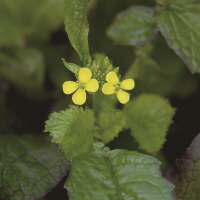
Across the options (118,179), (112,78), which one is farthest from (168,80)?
(118,179)

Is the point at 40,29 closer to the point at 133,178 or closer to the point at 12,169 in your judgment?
the point at 12,169

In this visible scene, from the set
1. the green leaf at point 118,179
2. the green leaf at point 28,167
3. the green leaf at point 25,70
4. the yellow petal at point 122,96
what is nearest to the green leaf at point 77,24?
the yellow petal at point 122,96

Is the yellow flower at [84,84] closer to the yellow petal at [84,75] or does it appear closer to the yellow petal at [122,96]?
the yellow petal at [84,75]

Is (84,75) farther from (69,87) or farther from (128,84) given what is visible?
(128,84)

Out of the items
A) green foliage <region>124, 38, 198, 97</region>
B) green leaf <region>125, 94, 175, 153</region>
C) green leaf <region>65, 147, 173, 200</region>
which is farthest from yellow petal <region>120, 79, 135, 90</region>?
green foliage <region>124, 38, 198, 97</region>

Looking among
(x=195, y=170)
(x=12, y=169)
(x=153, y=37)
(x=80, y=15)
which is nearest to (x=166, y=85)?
(x=153, y=37)

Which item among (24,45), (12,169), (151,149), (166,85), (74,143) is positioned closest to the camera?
(74,143)
